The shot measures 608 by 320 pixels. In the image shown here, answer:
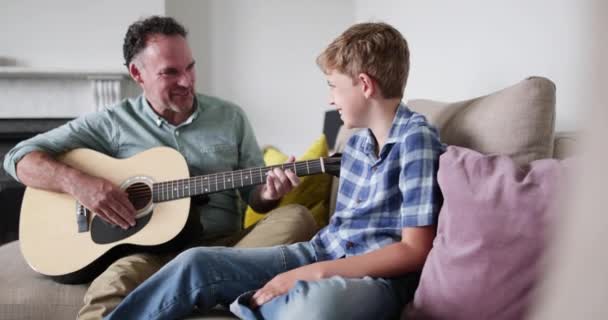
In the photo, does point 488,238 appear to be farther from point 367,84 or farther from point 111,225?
point 111,225

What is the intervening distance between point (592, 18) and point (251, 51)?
10.1 ft

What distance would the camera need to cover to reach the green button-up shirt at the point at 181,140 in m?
1.51

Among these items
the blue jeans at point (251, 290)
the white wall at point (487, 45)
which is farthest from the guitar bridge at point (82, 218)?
the white wall at point (487, 45)

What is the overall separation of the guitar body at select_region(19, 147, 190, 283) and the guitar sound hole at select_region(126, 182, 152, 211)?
29mm

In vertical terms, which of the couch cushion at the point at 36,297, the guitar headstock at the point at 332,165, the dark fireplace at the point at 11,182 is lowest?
the dark fireplace at the point at 11,182

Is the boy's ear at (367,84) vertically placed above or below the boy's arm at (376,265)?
above

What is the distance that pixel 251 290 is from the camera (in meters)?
1.02

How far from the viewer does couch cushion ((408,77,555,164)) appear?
0.90 metres

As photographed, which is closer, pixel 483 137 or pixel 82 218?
pixel 483 137

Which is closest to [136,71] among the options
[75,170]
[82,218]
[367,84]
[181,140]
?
[181,140]

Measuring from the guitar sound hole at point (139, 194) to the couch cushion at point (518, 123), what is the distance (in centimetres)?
83

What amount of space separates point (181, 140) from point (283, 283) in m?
0.76

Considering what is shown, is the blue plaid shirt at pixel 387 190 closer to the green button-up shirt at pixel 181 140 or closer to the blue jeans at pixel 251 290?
the blue jeans at pixel 251 290

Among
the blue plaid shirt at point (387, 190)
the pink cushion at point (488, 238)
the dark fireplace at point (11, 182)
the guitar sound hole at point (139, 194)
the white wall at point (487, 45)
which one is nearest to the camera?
the pink cushion at point (488, 238)
